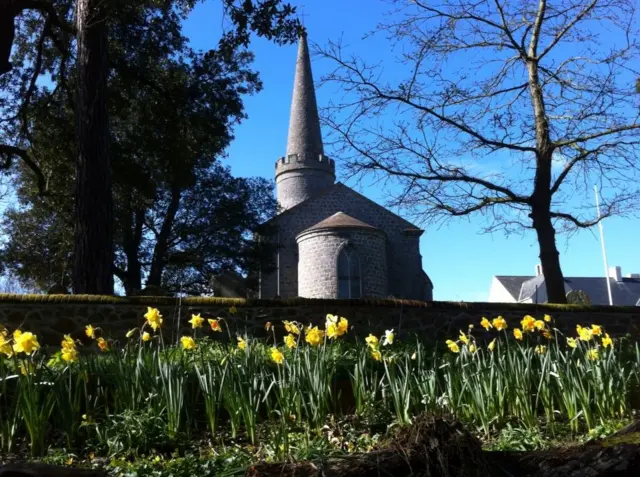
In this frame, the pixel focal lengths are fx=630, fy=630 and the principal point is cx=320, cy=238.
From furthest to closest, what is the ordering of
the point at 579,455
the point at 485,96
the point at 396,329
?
the point at 485,96 < the point at 396,329 < the point at 579,455

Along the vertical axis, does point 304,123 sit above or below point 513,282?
above

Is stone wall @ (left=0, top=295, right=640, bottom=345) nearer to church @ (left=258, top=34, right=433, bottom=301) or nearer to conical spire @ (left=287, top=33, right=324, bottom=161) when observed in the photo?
church @ (left=258, top=34, right=433, bottom=301)

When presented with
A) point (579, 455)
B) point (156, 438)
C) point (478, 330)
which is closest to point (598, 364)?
point (579, 455)

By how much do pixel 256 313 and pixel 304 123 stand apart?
33.0 metres

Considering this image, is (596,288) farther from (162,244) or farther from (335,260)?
(162,244)

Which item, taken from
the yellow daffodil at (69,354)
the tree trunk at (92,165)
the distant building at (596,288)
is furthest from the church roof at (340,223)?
the yellow daffodil at (69,354)

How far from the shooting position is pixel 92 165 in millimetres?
10086

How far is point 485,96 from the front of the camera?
13.2 metres

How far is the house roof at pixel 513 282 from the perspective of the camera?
5209 cm

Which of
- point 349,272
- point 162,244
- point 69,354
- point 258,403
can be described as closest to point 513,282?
point 349,272

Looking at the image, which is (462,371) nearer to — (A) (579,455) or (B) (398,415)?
(B) (398,415)

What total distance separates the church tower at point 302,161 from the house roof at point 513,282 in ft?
67.7

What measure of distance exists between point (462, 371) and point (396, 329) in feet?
15.3

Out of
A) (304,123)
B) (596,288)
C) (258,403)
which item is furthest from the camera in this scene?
(596,288)
